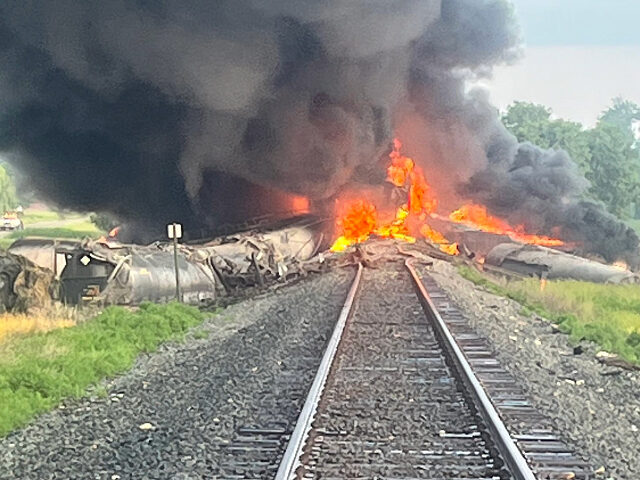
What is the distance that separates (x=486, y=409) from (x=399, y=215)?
25905 millimetres

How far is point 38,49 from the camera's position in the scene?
2556cm

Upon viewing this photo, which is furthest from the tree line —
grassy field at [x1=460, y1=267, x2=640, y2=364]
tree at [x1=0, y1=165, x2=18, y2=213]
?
tree at [x1=0, y1=165, x2=18, y2=213]

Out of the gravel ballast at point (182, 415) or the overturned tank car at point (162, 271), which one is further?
the overturned tank car at point (162, 271)

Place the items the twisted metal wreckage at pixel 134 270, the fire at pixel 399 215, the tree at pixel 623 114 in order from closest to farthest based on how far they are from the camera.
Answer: the twisted metal wreckage at pixel 134 270 → the fire at pixel 399 215 → the tree at pixel 623 114

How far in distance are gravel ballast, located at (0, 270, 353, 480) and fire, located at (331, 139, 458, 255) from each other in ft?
61.2

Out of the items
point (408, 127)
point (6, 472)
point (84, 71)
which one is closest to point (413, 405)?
point (6, 472)

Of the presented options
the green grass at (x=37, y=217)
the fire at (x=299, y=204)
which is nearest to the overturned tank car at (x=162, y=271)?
the fire at (x=299, y=204)

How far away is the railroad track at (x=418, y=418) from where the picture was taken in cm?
539

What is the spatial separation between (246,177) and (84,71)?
22.7 feet

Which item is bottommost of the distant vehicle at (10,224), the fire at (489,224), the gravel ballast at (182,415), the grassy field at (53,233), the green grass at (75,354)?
the gravel ballast at (182,415)

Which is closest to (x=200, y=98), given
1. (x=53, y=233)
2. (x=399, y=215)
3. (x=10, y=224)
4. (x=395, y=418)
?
(x=399, y=215)

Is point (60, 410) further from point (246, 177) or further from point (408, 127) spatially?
point (408, 127)

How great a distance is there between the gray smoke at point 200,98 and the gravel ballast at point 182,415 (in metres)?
15.9

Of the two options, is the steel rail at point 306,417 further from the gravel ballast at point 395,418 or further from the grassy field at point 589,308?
the grassy field at point 589,308
